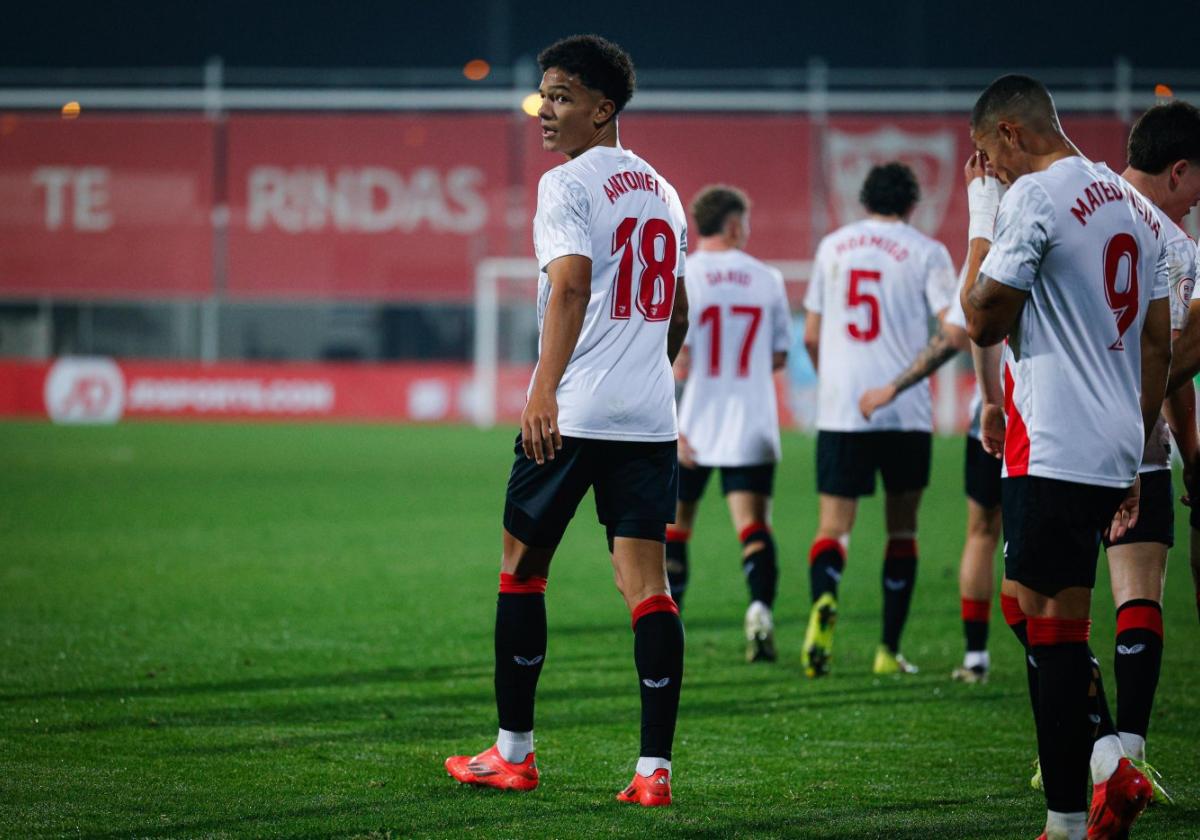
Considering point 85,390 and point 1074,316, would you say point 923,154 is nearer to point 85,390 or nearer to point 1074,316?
point 85,390

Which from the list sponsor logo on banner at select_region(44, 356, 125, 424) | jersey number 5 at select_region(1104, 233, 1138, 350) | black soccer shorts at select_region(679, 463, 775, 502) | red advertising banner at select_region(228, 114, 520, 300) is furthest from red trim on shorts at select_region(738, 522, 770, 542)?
red advertising banner at select_region(228, 114, 520, 300)

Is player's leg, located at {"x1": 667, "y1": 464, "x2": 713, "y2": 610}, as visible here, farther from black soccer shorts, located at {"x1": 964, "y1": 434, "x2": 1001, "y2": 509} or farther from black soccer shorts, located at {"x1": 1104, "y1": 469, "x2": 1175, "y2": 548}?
black soccer shorts, located at {"x1": 1104, "y1": 469, "x2": 1175, "y2": 548}

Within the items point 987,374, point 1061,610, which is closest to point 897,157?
point 987,374

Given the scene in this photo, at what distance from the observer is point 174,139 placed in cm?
3103

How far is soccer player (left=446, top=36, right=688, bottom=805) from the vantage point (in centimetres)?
432

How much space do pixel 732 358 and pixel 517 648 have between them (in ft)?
10.8

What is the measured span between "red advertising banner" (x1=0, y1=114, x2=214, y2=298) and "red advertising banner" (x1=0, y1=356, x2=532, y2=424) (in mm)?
2667

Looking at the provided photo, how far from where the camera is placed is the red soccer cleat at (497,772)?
4480 millimetres

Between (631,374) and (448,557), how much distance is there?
6330mm

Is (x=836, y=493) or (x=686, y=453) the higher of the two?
(x=686, y=453)

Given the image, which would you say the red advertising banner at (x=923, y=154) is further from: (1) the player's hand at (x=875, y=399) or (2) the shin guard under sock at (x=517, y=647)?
(2) the shin guard under sock at (x=517, y=647)

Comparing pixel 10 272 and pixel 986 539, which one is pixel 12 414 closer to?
pixel 10 272

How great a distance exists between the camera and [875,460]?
270 inches

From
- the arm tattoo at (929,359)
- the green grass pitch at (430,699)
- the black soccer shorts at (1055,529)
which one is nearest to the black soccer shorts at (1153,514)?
the green grass pitch at (430,699)
